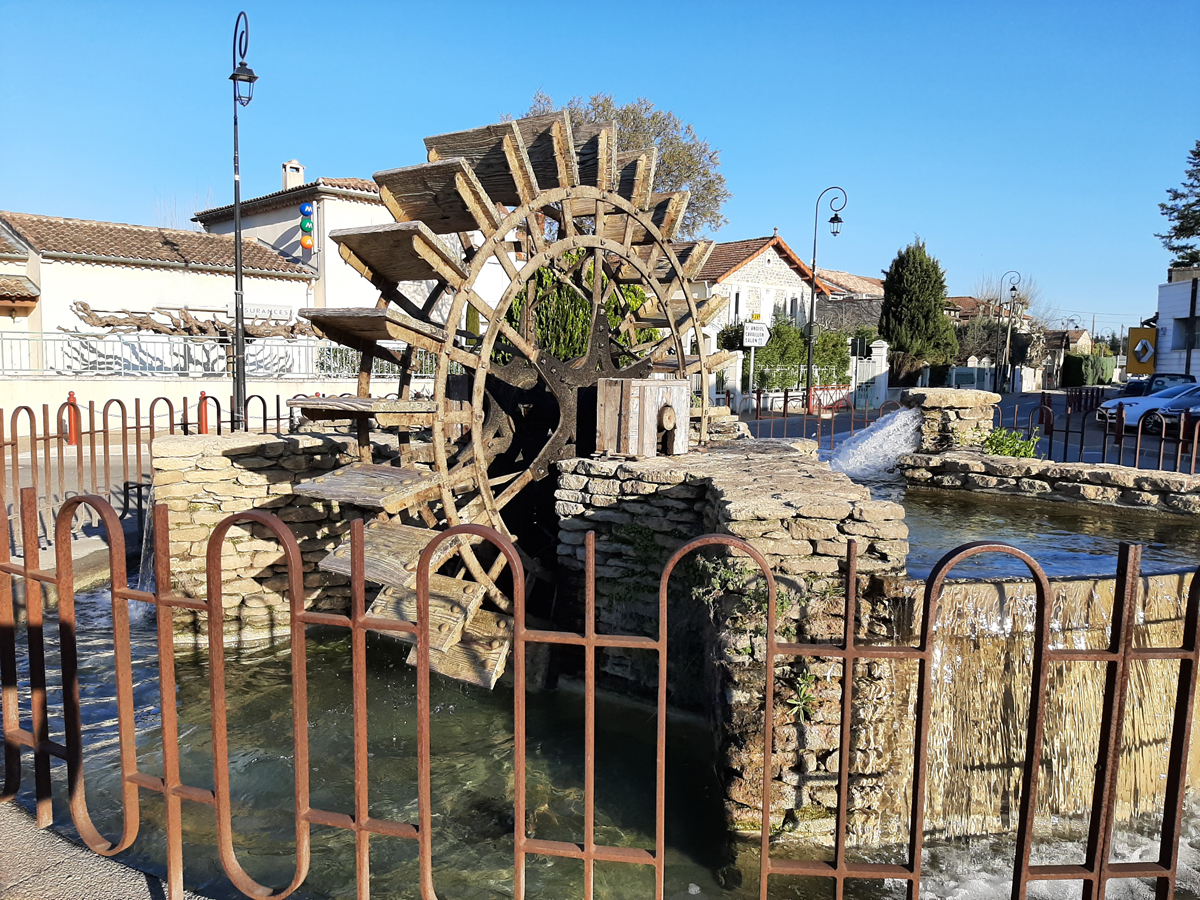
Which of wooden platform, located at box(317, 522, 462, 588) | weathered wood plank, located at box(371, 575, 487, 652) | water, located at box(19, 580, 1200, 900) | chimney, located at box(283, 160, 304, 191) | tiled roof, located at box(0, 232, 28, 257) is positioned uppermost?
chimney, located at box(283, 160, 304, 191)

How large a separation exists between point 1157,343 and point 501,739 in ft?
106

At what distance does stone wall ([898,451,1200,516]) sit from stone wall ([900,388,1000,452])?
42 cm

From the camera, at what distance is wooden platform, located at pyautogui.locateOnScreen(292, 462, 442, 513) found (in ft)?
16.3

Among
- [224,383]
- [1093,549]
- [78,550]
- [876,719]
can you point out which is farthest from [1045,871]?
[224,383]

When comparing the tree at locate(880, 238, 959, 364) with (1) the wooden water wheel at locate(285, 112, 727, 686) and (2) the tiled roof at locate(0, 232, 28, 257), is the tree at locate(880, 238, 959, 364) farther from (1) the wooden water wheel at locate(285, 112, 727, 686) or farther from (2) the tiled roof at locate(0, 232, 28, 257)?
(2) the tiled roof at locate(0, 232, 28, 257)

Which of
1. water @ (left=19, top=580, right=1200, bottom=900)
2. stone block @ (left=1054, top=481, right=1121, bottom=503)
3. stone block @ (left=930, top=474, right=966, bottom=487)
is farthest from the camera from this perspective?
stone block @ (left=930, top=474, right=966, bottom=487)

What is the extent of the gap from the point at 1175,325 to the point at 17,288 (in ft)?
114

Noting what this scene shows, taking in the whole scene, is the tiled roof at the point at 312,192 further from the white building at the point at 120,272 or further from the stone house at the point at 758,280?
the stone house at the point at 758,280

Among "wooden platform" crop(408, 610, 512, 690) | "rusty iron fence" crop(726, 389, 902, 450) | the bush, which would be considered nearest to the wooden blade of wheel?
"wooden platform" crop(408, 610, 512, 690)

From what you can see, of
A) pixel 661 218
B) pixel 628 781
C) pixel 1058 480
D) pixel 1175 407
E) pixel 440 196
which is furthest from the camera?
pixel 1175 407

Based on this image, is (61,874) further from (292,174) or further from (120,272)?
(292,174)

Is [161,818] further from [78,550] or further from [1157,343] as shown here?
[1157,343]

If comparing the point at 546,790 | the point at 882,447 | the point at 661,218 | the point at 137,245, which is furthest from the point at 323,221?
the point at 546,790

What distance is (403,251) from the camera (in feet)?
18.3
